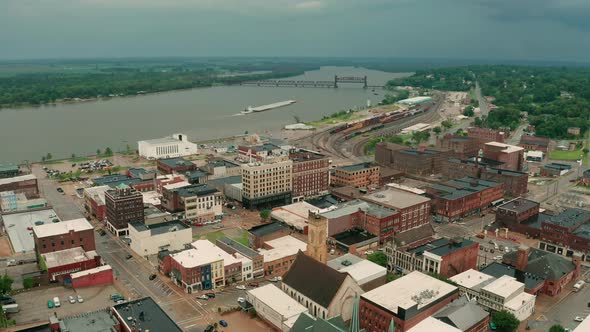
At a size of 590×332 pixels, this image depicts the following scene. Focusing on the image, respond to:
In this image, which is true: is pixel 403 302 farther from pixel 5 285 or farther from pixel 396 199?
pixel 5 285

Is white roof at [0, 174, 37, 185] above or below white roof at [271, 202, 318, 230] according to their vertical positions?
above

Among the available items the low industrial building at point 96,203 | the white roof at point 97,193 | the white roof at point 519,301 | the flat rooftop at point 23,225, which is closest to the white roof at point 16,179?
the low industrial building at point 96,203

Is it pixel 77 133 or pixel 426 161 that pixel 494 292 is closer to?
pixel 426 161

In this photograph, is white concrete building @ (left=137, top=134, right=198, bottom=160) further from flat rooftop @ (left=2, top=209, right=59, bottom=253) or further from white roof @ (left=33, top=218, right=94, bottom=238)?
white roof @ (left=33, top=218, right=94, bottom=238)

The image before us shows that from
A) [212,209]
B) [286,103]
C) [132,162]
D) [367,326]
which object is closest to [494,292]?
[367,326]

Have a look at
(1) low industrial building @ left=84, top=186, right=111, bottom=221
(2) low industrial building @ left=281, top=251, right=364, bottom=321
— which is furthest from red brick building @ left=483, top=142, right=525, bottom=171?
(1) low industrial building @ left=84, top=186, right=111, bottom=221

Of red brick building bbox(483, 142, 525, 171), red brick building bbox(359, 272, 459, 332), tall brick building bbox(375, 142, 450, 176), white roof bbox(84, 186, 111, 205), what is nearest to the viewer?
red brick building bbox(359, 272, 459, 332)

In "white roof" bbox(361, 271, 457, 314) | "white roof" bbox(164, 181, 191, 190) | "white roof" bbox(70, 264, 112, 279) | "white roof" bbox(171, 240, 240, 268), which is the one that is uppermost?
"white roof" bbox(164, 181, 191, 190)
